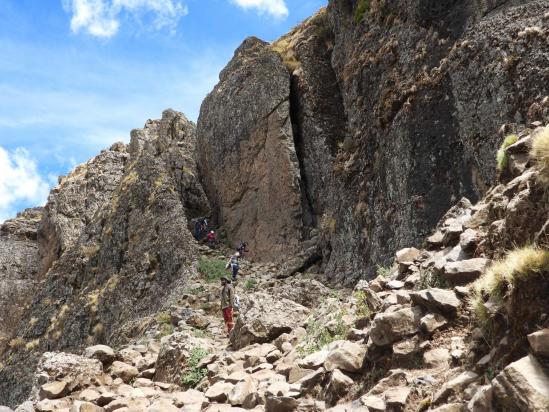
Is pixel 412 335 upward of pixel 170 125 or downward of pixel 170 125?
downward

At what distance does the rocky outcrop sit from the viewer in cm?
5116

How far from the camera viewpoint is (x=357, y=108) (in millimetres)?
27547

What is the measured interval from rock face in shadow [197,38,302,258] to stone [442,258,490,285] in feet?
74.0

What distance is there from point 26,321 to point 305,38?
28745 millimetres

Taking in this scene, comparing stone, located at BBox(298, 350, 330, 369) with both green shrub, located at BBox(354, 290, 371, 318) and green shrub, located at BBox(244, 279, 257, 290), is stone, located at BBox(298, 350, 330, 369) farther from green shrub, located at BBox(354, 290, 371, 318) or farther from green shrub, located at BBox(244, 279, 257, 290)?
green shrub, located at BBox(244, 279, 257, 290)

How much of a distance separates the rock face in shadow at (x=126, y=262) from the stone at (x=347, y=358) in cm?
1935

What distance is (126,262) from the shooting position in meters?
34.7

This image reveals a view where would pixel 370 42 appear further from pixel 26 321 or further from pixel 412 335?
pixel 26 321

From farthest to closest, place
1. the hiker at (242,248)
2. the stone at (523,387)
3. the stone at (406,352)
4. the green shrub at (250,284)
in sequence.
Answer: the hiker at (242,248)
the green shrub at (250,284)
the stone at (406,352)
the stone at (523,387)

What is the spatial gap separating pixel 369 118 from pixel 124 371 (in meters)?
16.5

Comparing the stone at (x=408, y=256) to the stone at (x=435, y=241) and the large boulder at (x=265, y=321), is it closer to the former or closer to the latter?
the stone at (x=435, y=241)

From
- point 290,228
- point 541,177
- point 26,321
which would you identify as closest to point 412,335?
point 541,177

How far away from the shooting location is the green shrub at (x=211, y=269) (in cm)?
2977

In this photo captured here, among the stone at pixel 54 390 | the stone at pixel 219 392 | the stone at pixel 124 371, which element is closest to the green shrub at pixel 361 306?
the stone at pixel 219 392
